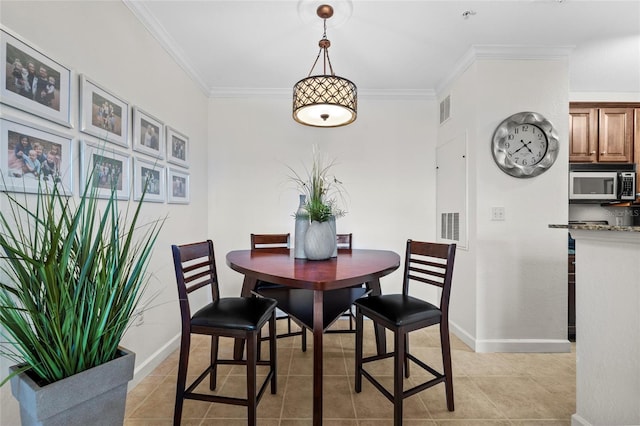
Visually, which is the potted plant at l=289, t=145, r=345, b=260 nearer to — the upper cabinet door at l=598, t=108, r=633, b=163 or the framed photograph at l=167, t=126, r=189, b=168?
the framed photograph at l=167, t=126, r=189, b=168

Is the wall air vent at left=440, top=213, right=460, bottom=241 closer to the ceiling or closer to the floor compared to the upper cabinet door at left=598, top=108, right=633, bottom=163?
closer to the floor

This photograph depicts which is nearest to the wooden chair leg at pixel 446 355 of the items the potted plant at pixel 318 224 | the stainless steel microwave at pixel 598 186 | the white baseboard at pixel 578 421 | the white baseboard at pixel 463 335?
the white baseboard at pixel 578 421

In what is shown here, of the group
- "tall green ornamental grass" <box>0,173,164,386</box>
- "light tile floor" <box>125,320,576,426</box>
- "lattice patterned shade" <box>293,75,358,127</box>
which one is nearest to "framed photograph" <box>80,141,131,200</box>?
"tall green ornamental grass" <box>0,173,164,386</box>

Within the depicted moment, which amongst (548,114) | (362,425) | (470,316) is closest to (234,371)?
(362,425)

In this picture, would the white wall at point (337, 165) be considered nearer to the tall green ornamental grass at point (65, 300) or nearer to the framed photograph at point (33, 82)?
the framed photograph at point (33, 82)

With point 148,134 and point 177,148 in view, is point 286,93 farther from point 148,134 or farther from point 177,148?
point 148,134

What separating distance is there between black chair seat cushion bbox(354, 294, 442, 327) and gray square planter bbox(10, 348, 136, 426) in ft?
3.83

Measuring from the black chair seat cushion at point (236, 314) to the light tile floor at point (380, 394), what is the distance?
0.65 metres

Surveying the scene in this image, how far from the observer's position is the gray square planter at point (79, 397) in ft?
2.87

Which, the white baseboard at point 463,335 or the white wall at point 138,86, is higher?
the white wall at point 138,86

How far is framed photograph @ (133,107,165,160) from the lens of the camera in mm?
1949

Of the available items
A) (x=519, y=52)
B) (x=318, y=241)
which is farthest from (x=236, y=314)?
(x=519, y=52)

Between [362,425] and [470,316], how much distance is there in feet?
4.99

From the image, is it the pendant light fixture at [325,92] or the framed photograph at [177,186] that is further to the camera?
the framed photograph at [177,186]
